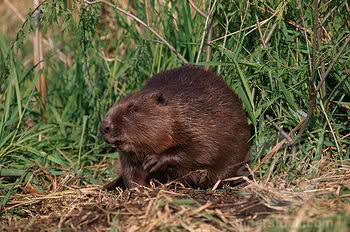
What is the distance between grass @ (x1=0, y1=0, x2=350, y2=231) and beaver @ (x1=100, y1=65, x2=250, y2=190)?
156mm

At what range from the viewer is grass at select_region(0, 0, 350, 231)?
4098 mm

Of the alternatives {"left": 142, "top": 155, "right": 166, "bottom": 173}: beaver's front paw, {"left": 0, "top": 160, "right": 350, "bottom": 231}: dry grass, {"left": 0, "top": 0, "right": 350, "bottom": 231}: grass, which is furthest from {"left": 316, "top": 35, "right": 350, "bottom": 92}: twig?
{"left": 142, "top": 155, "right": 166, "bottom": 173}: beaver's front paw

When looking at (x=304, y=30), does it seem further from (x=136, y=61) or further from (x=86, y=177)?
(x=86, y=177)

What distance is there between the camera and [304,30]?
4.95 meters

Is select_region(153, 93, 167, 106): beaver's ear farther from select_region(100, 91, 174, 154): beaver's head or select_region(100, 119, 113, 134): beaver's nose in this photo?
select_region(100, 119, 113, 134): beaver's nose

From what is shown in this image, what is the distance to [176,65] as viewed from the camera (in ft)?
18.5

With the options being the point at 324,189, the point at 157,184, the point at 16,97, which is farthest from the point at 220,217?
the point at 16,97

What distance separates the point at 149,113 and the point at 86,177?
2.65ft

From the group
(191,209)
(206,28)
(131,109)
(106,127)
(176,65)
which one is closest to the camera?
(191,209)

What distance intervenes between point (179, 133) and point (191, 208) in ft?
2.93

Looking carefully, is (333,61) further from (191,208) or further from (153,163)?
(191,208)

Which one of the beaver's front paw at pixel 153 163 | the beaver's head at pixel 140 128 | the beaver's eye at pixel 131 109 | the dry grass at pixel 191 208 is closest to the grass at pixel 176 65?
the dry grass at pixel 191 208

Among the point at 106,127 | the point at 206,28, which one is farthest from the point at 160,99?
the point at 206,28

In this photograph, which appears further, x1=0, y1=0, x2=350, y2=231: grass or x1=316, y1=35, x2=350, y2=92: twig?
x1=316, y1=35, x2=350, y2=92: twig
